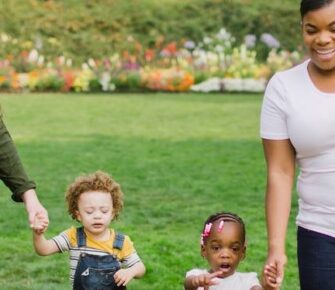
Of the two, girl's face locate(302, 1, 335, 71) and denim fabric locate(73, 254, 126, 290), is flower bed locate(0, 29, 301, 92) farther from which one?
girl's face locate(302, 1, 335, 71)

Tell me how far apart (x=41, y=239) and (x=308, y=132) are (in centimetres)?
122

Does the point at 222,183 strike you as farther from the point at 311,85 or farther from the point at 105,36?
the point at 105,36

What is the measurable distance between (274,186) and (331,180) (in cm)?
20

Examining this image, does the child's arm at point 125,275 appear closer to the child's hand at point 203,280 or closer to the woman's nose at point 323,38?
the child's hand at point 203,280

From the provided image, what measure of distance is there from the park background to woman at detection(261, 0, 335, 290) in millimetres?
2390

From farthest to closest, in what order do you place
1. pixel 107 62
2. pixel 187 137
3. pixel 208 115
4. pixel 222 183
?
pixel 107 62
pixel 208 115
pixel 187 137
pixel 222 183

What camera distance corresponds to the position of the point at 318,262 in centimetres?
325

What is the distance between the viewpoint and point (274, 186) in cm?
331

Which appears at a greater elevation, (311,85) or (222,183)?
(311,85)

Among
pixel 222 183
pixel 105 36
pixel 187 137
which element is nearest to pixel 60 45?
pixel 105 36

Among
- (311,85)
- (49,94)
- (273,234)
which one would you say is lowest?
(49,94)

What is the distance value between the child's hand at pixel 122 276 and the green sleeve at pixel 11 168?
471mm

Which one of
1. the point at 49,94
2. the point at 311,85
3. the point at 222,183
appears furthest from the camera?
the point at 49,94

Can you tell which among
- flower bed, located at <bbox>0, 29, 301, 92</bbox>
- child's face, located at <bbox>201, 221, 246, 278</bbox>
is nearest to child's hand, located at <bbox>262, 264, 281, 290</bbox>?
child's face, located at <bbox>201, 221, 246, 278</bbox>
